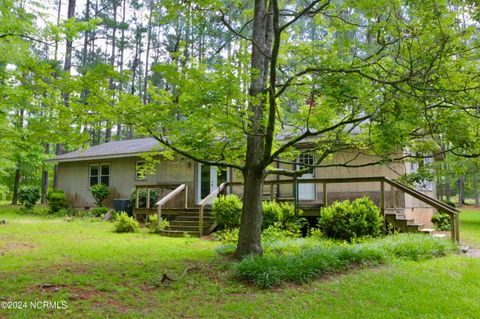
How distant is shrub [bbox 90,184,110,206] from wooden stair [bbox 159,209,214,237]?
5.97 meters

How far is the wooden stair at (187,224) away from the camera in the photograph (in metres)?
12.1

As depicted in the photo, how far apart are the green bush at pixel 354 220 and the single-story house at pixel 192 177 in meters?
1.31

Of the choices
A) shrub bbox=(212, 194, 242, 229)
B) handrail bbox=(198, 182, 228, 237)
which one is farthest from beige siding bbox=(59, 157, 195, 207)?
shrub bbox=(212, 194, 242, 229)

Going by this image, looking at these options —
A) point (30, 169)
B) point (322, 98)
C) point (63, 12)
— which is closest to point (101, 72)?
point (322, 98)

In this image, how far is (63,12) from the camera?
98.8ft

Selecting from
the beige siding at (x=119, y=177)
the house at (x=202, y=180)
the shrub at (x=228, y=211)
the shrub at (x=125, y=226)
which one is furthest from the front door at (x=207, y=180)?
the shrub at (x=228, y=211)

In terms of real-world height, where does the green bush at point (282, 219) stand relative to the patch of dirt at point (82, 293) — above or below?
above

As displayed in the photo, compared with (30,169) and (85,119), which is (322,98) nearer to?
(85,119)

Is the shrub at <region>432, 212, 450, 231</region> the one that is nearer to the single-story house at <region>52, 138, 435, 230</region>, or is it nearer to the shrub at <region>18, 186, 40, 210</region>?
the single-story house at <region>52, 138, 435, 230</region>

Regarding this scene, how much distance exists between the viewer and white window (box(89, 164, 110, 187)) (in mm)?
19688

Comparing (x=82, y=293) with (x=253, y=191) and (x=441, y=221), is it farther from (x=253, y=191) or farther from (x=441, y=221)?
(x=441, y=221)

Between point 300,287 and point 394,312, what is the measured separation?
142 cm

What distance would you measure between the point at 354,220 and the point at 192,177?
817 centimetres

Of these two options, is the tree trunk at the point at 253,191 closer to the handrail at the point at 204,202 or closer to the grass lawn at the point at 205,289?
the grass lawn at the point at 205,289
